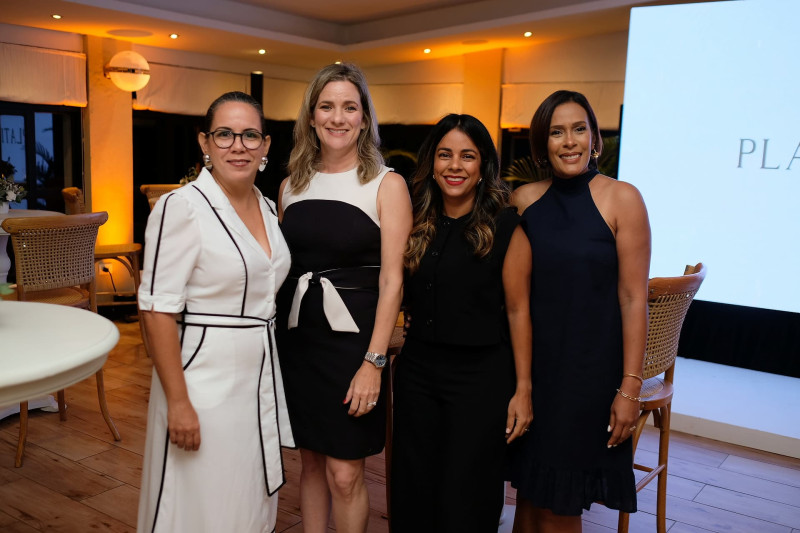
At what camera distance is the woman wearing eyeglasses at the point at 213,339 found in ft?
5.56

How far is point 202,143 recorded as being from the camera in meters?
1.86

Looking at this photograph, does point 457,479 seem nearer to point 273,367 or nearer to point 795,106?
point 273,367

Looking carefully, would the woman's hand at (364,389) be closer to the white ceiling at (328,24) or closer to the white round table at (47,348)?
the white round table at (47,348)

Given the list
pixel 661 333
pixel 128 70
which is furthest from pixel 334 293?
pixel 128 70

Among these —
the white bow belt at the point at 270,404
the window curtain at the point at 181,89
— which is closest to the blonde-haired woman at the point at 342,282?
the white bow belt at the point at 270,404

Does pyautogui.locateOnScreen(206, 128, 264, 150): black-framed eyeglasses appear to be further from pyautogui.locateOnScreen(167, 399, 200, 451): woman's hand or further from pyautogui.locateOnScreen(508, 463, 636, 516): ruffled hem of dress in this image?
pyautogui.locateOnScreen(508, 463, 636, 516): ruffled hem of dress

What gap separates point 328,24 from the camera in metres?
8.91

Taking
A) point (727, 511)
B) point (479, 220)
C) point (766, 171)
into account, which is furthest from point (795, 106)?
point (479, 220)

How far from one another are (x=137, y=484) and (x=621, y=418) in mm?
2305

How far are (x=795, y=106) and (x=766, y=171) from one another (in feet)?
1.43

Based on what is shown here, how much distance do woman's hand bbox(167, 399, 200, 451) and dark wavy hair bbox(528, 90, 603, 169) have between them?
4.00ft

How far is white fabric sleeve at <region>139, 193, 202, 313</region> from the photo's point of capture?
168cm

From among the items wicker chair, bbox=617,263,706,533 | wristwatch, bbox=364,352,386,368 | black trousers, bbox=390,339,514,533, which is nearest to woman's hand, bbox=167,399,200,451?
wristwatch, bbox=364,352,386,368

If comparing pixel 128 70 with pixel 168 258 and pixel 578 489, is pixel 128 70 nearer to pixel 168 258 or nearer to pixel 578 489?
pixel 168 258
